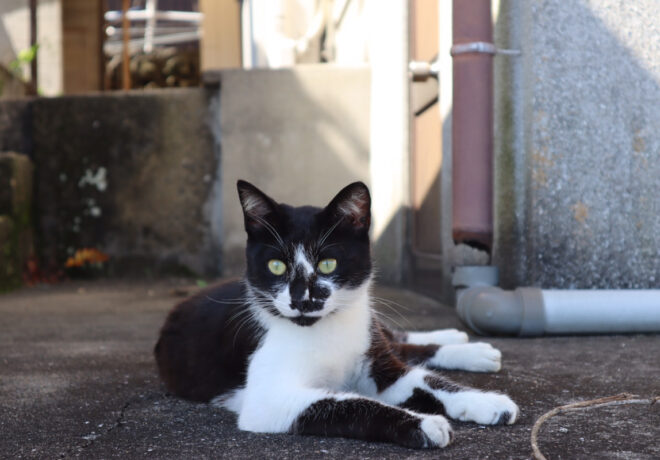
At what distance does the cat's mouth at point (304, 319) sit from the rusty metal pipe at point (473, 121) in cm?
125

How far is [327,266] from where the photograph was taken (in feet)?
5.68

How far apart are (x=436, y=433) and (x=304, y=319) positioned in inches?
17.6

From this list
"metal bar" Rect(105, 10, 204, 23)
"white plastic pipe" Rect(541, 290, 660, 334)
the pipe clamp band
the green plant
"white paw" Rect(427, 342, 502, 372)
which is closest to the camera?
"white paw" Rect(427, 342, 502, 372)

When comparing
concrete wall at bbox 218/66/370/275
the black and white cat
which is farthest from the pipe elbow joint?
concrete wall at bbox 218/66/370/275

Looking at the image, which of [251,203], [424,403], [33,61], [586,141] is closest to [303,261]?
[251,203]

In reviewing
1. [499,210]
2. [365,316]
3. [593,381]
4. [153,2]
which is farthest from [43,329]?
[153,2]

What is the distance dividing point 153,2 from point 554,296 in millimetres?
14863

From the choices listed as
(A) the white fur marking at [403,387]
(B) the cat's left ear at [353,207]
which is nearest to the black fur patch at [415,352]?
(A) the white fur marking at [403,387]

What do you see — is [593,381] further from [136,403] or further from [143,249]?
[143,249]

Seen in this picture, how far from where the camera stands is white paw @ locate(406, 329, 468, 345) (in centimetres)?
245

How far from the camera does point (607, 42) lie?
2787mm

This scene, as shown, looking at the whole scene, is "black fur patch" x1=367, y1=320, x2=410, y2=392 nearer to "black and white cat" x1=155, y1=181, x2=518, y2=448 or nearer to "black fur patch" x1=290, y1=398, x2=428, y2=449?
"black and white cat" x1=155, y1=181, x2=518, y2=448

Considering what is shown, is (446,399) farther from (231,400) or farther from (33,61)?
(33,61)

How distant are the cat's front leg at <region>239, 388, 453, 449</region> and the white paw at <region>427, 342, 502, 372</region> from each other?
2.28 ft
